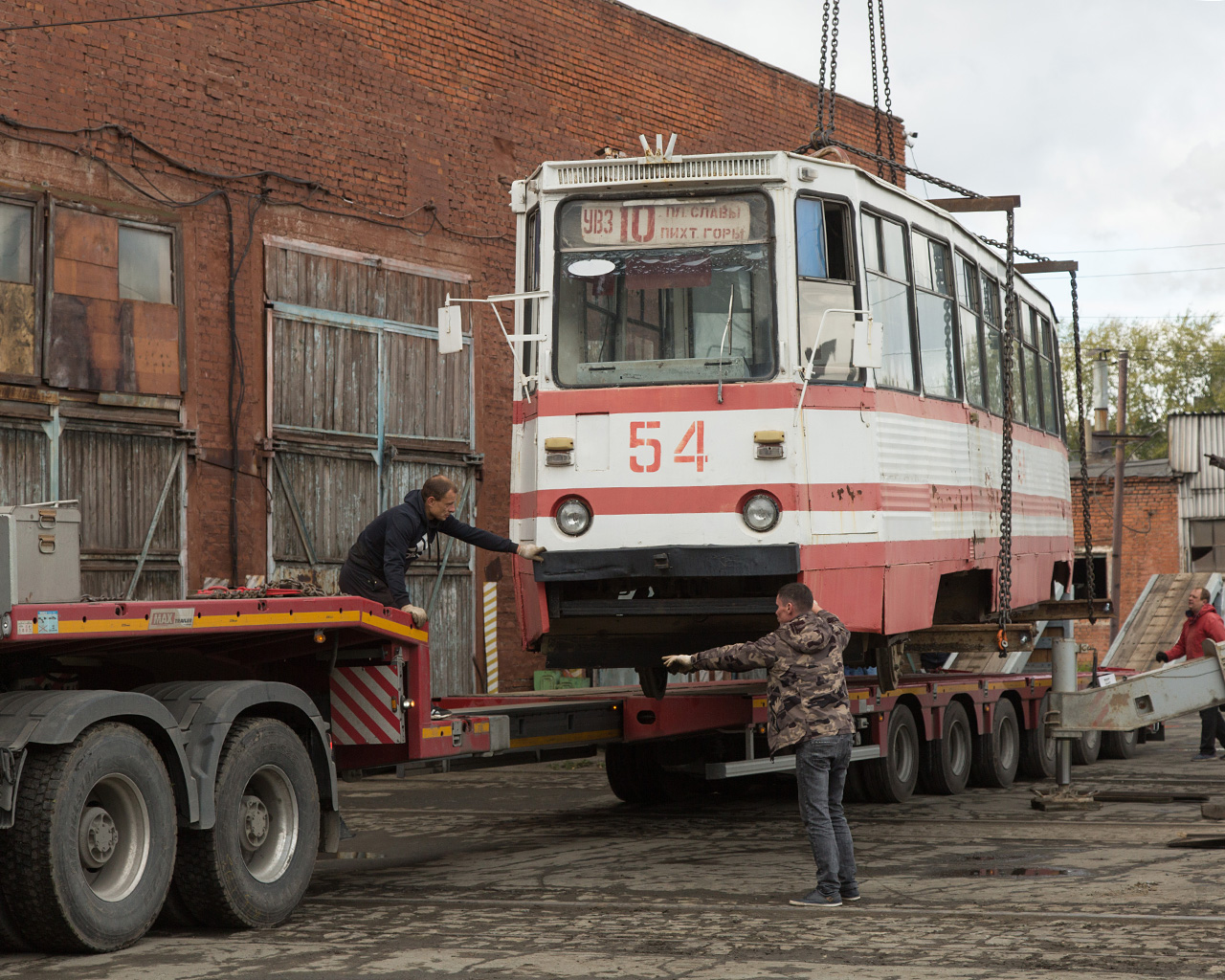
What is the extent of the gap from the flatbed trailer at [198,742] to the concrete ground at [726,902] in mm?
238

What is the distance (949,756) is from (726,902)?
6449 millimetres

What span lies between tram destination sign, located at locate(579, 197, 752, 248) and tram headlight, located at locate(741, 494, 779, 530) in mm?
1660

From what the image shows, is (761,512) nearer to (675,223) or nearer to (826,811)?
(675,223)

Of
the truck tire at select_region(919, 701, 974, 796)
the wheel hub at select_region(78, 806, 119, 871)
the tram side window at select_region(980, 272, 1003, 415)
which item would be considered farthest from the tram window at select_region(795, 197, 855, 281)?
the wheel hub at select_region(78, 806, 119, 871)

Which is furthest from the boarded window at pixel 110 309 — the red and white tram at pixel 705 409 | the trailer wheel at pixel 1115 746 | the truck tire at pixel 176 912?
the trailer wheel at pixel 1115 746

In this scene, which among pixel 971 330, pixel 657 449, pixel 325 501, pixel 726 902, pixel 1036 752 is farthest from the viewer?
pixel 325 501

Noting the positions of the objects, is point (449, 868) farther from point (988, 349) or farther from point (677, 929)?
point (988, 349)

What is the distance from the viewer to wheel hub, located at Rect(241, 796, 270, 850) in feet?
26.3

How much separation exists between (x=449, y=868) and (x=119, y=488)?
685cm

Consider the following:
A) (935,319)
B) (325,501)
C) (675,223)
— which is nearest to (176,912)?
(675,223)

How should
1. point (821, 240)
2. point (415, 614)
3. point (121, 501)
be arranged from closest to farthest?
point (415, 614)
point (821, 240)
point (121, 501)

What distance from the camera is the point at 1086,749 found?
17500 mm

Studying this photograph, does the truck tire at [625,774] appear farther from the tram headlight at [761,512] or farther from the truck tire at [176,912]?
the truck tire at [176,912]

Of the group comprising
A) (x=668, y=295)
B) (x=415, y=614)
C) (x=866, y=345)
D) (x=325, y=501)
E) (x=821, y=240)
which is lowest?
(x=415, y=614)
